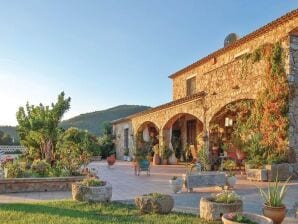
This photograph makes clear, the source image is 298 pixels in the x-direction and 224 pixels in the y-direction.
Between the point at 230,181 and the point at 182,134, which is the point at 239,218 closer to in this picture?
the point at 230,181

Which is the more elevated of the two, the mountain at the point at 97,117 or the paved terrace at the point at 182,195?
the mountain at the point at 97,117

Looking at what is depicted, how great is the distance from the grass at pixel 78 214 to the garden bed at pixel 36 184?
217 cm

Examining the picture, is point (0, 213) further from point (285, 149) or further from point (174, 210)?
point (285, 149)

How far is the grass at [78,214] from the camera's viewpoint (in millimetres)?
5996

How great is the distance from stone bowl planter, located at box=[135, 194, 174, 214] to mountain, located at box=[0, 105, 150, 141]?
155 feet

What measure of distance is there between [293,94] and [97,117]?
48550 mm

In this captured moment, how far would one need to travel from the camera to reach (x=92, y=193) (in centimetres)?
768

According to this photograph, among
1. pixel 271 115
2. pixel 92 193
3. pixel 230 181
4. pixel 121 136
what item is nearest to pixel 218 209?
pixel 92 193

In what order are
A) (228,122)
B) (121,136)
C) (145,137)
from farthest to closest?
(121,136) < (145,137) < (228,122)

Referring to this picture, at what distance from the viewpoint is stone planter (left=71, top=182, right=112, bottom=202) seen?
7.68m

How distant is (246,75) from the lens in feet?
43.4

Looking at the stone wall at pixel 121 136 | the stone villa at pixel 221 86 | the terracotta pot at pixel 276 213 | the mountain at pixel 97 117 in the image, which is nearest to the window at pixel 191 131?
the stone villa at pixel 221 86

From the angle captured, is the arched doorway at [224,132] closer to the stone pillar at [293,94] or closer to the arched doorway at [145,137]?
the stone pillar at [293,94]

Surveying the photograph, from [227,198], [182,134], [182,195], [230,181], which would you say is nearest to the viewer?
[227,198]
